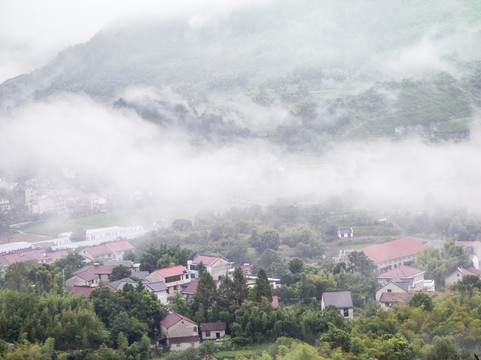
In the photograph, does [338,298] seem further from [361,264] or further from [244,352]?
[361,264]

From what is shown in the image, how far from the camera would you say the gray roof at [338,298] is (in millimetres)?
13258

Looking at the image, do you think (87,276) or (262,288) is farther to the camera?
(87,276)

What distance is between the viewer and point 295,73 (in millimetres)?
43844

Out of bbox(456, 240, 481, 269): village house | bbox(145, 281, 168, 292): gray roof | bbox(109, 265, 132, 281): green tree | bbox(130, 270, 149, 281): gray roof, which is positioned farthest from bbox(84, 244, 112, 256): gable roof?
bbox(456, 240, 481, 269): village house

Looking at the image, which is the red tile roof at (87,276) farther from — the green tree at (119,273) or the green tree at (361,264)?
the green tree at (361,264)

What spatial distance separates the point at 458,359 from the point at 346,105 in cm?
2798

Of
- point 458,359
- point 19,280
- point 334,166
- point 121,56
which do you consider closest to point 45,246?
point 19,280

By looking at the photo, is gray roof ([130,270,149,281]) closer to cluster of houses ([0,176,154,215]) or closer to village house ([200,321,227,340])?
village house ([200,321,227,340])

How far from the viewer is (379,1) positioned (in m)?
49.4

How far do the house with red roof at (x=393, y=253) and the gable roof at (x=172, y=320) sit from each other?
6.62 m

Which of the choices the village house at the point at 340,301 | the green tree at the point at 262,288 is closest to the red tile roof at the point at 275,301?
the green tree at the point at 262,288

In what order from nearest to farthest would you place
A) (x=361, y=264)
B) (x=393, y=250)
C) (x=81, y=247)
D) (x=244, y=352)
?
(x=244, y=352)
(x=361, y=264)
(x=393, y=250)
(x=81, y=247)

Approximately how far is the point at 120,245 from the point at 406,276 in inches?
347

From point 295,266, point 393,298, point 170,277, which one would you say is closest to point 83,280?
point 170,277
